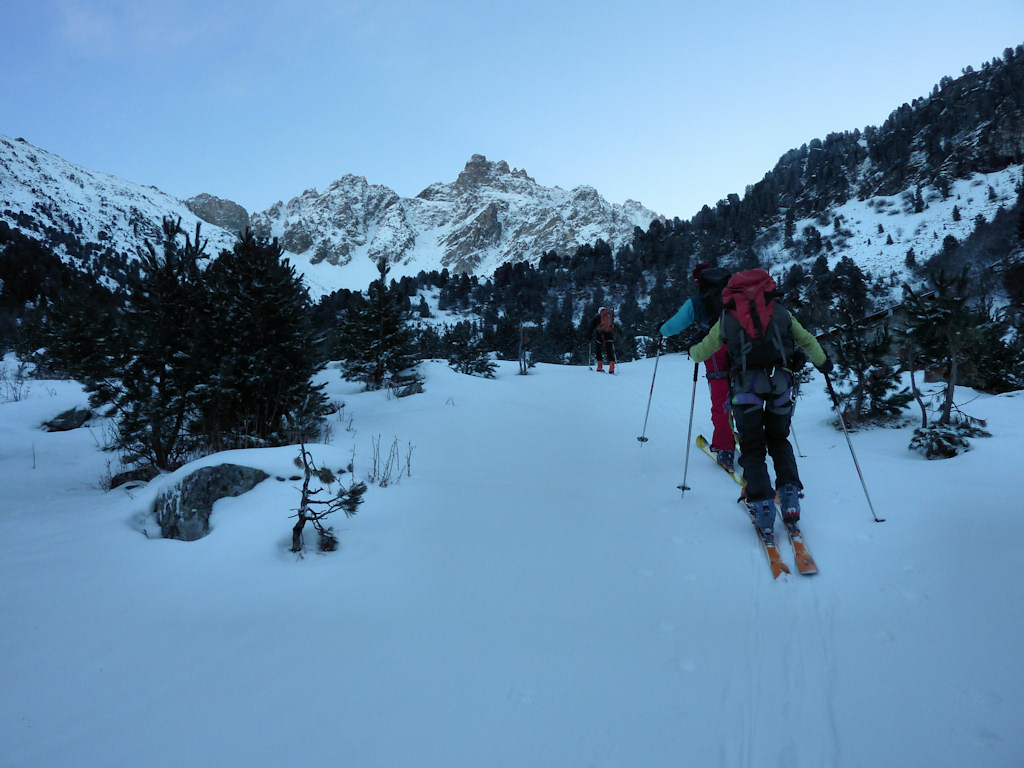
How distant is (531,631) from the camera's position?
2.29 meters

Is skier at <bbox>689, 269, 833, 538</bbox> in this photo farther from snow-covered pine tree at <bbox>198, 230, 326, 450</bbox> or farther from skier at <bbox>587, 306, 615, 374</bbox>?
skier at <bbox>587, 306, 615, 374</bbox>

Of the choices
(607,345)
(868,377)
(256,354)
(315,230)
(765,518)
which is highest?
(315,230)

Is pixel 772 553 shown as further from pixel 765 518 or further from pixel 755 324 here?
pixel 755 324

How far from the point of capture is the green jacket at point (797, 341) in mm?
3420

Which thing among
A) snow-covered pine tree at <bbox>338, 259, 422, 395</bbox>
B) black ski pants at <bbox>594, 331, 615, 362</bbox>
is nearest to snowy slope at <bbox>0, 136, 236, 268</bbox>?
snow-covered pine tree at <bbox>338, 259, 422, 395</bbox>

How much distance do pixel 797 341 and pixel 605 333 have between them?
1222 cm

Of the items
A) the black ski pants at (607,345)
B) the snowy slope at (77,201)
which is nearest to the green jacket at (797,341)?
the black ski pants at (607,345)

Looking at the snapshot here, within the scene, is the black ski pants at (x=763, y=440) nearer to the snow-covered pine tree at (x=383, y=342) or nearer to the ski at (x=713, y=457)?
the ski at (x=713, y=457)

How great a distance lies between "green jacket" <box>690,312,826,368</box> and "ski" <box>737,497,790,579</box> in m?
1.38

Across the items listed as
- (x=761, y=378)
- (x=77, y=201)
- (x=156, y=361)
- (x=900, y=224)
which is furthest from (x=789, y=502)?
(x=77, y=201)

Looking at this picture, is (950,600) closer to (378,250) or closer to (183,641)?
(183,641)

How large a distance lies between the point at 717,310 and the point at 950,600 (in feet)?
10.1

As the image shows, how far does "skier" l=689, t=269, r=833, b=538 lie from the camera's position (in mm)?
3229

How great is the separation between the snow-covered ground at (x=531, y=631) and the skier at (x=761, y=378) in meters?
0.45
